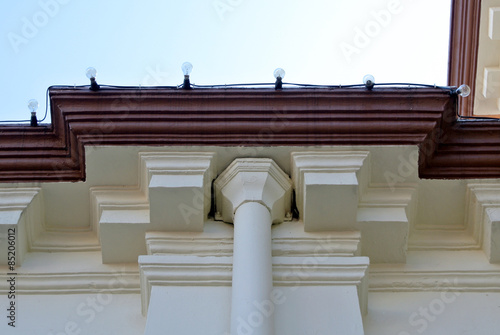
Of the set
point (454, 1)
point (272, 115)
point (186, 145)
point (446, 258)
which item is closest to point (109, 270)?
point (186, 145)

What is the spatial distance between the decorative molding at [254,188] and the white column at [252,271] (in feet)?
0.32

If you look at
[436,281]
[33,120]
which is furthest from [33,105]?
[436,281]

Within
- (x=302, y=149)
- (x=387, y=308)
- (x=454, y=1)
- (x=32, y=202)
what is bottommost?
(x=387, y=308)

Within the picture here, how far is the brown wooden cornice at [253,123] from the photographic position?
20.9 ft

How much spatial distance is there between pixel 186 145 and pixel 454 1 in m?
5.03

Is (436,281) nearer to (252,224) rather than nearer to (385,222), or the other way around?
(385,222)

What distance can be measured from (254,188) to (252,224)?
16.2 inches

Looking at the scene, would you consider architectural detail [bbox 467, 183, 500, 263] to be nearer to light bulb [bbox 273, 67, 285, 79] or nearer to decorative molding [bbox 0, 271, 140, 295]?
light bulb [bbox 273, 67, 285, 79]

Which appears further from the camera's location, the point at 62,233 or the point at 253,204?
the point at 62,233

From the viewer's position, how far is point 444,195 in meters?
6.59

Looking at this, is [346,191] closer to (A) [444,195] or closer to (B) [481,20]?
(A) [444,195]

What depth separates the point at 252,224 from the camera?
5801 millimetres

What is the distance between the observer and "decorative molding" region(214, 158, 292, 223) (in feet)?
20.1

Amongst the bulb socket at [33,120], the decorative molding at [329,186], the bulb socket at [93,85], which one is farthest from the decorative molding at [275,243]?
the bulb socket at [33,120]
